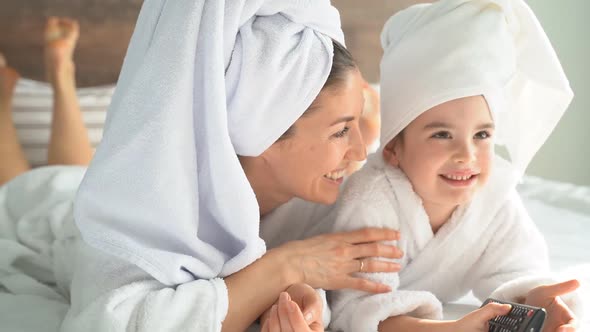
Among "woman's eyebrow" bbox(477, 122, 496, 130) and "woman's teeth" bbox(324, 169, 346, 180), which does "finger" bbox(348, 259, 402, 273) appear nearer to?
"woman's teeth" bbox(324, 169, 346, 180)

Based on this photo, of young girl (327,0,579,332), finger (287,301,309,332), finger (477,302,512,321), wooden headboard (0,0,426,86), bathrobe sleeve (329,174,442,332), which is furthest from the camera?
wooden headboard (0,0,426,86)

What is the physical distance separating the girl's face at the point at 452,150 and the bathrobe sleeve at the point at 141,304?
1.74 feet

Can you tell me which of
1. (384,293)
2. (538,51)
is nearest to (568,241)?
(538,51)

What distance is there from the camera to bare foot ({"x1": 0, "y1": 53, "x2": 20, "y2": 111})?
2.85 m

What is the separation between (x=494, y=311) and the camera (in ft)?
4.65

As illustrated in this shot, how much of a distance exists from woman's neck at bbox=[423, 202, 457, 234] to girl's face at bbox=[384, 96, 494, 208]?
0.04 m

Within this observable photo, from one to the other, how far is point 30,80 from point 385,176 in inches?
74.1

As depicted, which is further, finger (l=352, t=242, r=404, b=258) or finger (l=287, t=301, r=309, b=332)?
finger (l=352, t=242, r=404, b=258)

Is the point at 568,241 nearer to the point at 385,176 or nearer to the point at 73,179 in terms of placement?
the point at 385,176

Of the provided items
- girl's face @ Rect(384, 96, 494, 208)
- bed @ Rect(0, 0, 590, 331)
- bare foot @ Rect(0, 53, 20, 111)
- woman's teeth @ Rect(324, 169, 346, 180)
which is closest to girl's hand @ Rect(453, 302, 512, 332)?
girl's face @ Rect(384, 96, 494, 208)

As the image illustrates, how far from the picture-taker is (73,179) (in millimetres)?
2279

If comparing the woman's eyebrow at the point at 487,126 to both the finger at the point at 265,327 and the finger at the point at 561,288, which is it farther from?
the finger at the point at 265,327

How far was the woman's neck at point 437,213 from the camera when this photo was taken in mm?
1745

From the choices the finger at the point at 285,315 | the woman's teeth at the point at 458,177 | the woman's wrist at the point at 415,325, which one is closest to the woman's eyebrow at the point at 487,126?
the woman's teeth at the point at 458,177
